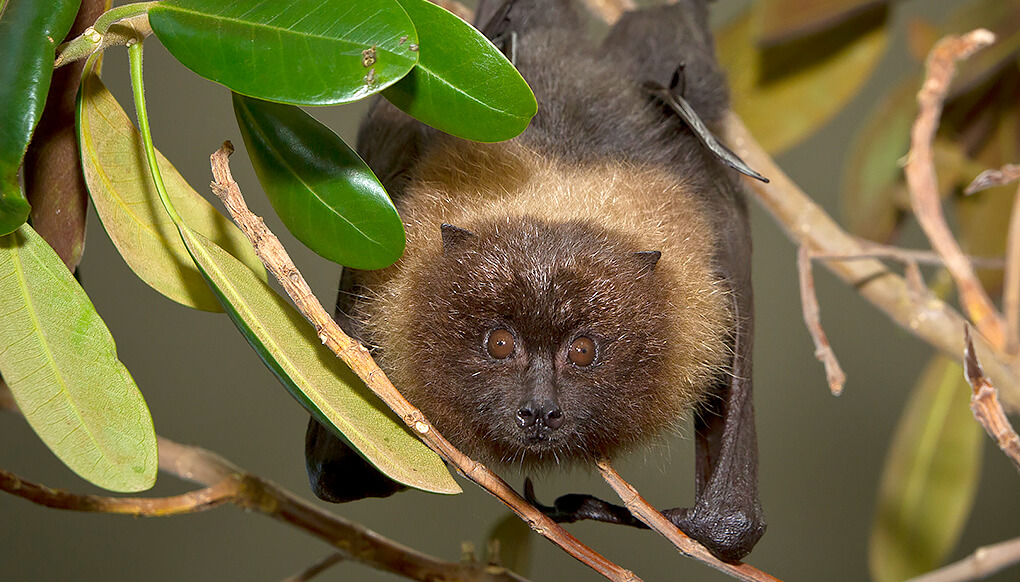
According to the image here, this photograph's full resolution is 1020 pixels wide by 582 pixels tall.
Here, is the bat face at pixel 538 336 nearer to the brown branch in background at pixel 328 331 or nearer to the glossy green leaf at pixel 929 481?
the brown branch in background at pixel 328 331

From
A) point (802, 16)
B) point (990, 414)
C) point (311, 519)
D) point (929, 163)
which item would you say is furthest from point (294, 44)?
point (802, 16)

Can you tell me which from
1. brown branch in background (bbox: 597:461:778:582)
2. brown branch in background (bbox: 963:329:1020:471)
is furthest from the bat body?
brown branch in background (bbox: 963:329:1020:471)

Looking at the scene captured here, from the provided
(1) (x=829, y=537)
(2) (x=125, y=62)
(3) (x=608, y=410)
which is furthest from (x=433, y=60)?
(1) (x=829, y=537)

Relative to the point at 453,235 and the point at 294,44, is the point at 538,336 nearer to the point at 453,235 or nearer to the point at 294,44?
the point at 453,235

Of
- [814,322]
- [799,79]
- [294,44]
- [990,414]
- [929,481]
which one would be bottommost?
[929,481]

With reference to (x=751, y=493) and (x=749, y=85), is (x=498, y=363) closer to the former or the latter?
(x=751, y=493)

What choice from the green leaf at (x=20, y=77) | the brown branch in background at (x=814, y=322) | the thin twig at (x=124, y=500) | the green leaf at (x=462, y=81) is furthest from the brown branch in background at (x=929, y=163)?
the green leaf at (x=20, y=77)
